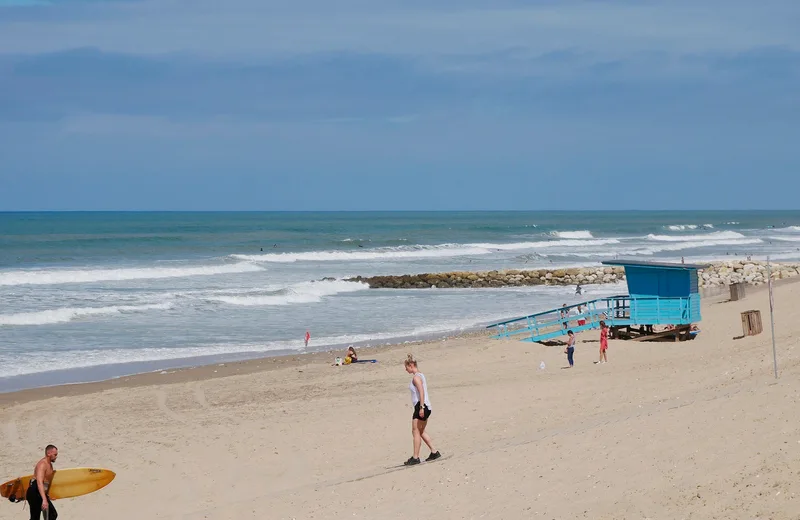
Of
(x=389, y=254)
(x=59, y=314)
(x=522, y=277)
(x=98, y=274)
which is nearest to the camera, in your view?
(x=59, y=314)

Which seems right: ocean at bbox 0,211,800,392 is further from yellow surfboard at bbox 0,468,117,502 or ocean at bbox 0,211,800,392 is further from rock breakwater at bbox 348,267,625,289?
yellow surfboard at bbox 0,468,117,502

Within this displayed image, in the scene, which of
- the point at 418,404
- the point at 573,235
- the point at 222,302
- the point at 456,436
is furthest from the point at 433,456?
the point at 573,235

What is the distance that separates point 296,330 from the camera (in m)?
28.8

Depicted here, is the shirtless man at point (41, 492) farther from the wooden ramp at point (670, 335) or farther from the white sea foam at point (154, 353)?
the wooden ramp at point (670, 335)

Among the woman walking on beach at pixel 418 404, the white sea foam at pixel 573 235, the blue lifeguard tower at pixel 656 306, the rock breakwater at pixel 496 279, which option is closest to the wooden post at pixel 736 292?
the blue lifeguard tower at pixel 656 306

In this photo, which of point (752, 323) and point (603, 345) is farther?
point (752, 323)

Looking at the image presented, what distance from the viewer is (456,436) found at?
13156 millimetres

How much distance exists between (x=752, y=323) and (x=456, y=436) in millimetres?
9657

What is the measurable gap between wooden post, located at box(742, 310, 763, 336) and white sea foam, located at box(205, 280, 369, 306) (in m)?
20.7

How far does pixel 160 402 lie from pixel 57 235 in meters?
92.5

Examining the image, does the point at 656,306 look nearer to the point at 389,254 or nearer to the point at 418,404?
Result: the point at 418,404

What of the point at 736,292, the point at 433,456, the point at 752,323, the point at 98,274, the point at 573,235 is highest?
the point at 98,274

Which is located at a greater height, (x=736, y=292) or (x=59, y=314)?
(x=59, y=314)

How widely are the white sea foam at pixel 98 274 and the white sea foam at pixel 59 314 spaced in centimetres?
1532
